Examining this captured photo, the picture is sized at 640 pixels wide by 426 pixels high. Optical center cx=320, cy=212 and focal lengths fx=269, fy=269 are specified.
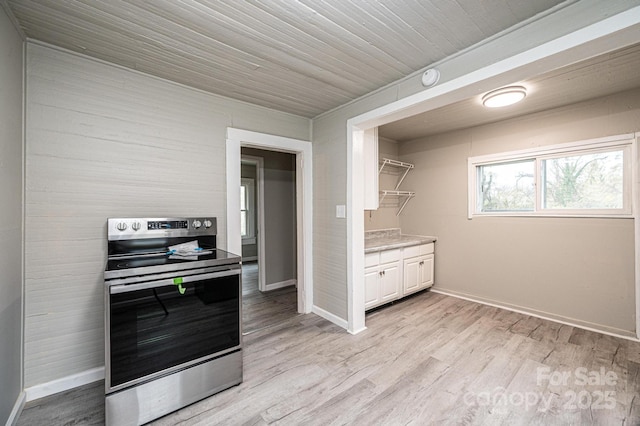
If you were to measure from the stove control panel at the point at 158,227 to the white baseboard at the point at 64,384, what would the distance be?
0.99m

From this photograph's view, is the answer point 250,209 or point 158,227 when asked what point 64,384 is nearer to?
point 158,227

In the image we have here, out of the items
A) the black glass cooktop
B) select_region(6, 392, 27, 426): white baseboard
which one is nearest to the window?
the black glass cooktop

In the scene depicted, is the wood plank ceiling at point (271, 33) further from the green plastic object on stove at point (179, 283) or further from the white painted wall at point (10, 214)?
the green plastic object on stove at point (179, 283)

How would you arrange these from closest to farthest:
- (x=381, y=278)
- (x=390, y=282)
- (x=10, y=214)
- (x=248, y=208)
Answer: (x=10, y=214) < (x=381, y=278) < (x=390, y=282) < (x=248, y=208)

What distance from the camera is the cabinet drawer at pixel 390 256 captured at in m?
3.28

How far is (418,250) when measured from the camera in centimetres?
377

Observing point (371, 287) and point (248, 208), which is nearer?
point (371, 287)

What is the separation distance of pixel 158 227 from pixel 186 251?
30cm

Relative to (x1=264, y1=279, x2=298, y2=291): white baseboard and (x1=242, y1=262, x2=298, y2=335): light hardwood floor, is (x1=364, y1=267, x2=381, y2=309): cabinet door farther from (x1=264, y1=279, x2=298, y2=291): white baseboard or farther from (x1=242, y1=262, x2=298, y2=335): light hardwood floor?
(x1=264, y1=279, x2=298, y2=291): white baseboard

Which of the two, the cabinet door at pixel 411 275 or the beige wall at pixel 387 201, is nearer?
the cabinet door at pixel 411 275

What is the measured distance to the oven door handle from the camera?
1.44 metres

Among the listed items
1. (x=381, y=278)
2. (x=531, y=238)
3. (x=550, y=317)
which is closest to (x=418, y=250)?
(x=381, y=278)

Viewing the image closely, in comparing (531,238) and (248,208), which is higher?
(248,208)

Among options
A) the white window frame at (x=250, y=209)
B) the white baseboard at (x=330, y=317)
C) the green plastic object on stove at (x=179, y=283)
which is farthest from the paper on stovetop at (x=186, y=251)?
the white window frame at (x=250, y=209)
